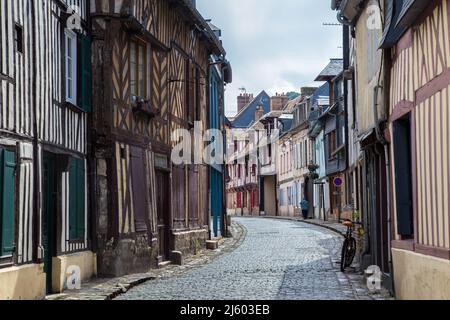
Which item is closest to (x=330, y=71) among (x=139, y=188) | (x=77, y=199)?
(x=139, y=188)

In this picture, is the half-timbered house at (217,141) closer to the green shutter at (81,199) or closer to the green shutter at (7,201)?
the green shutter at (81,199)

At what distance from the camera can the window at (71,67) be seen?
1184cm

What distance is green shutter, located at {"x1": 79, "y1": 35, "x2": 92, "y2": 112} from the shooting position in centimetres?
1230

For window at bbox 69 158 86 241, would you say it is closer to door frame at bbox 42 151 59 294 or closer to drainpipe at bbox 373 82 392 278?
door frame at bbox 42 151 59 294

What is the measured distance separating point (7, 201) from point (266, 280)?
4.72m

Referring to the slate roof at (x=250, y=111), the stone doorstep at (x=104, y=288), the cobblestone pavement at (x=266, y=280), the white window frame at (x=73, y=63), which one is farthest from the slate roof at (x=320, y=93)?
the white window frame at (x=73, y=63)

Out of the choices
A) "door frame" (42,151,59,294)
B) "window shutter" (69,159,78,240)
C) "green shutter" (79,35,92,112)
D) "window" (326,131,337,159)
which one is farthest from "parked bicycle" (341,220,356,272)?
"window" (326,131,337,159)

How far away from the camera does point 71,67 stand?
39.4 ft

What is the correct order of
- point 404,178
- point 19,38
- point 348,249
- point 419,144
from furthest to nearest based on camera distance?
1. point 348,249
2. point 19,38
3. point 404,178
4. point 419,144

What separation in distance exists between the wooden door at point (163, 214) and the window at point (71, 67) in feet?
13.7

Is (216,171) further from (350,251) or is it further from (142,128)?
(350,251)

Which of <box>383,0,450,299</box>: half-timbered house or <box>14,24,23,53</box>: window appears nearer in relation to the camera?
<box>383,0,450,299</box>: half-timbered house

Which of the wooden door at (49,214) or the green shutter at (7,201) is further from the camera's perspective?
the wooden door at (49,214)

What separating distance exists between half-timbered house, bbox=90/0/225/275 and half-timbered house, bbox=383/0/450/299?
4.88 meters
